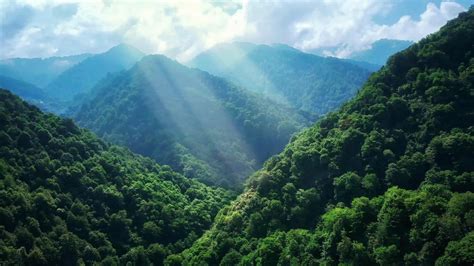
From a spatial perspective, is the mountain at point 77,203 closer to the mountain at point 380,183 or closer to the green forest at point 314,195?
the green forest at point 314,195

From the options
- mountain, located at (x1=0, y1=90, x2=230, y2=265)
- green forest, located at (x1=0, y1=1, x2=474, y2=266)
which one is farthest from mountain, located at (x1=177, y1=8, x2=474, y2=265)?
mountain, located at (x1=0, y1=90, x2=230, y2=265)

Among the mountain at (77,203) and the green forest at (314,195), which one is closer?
the green forest at (314,195)

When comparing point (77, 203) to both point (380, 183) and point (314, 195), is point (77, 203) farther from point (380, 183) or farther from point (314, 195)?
point (380, 183)

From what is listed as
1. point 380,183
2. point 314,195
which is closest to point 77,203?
point 314,195

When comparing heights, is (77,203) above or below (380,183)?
below

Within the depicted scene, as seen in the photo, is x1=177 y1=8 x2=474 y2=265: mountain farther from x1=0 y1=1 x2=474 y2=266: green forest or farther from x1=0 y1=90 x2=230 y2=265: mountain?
x1=0 y1=90 x2=230 y2=265: mountain

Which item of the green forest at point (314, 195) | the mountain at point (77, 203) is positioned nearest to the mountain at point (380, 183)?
the green forest at point (314, 195)
